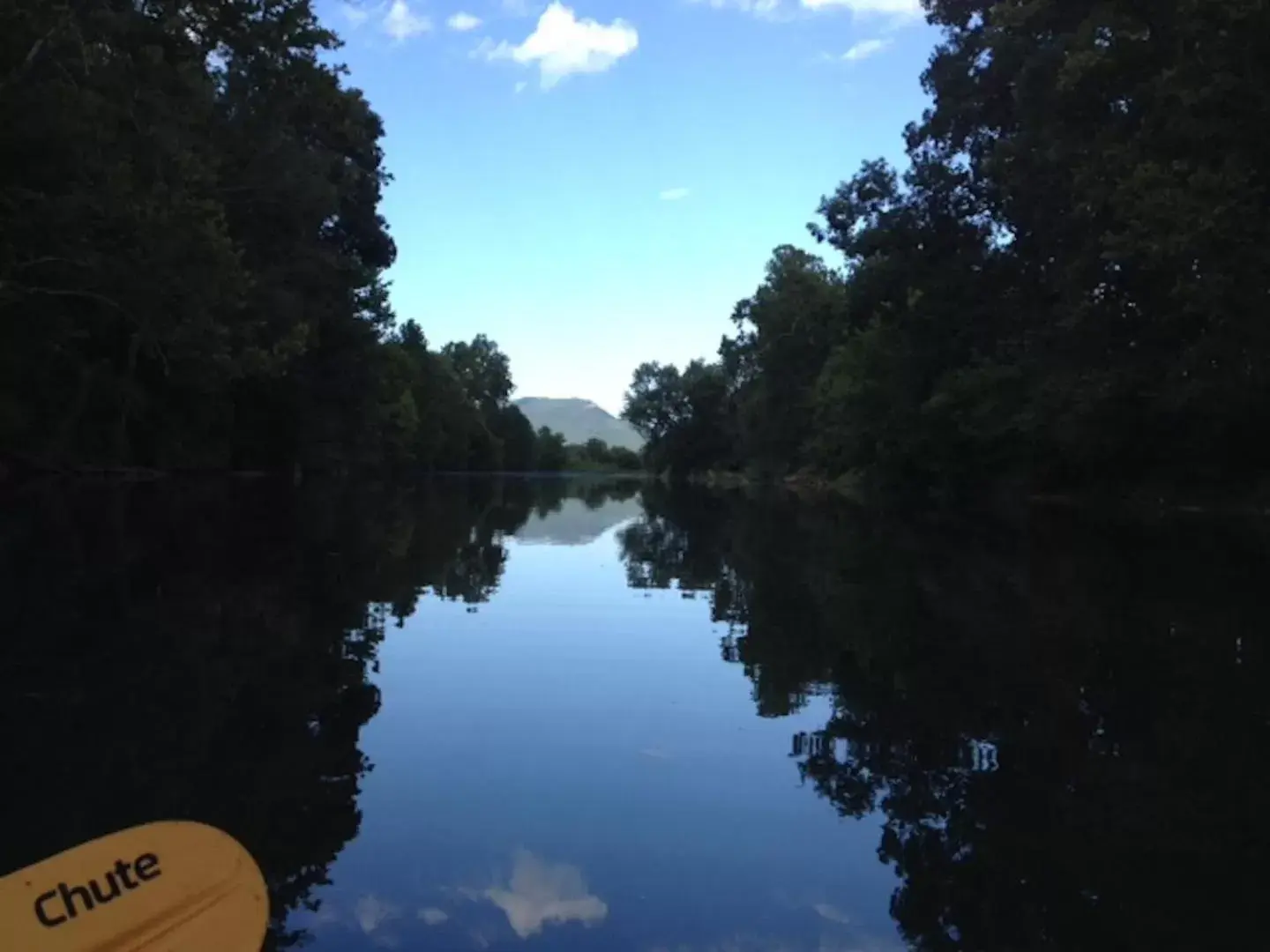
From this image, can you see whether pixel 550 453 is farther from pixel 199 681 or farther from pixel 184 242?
pixel 199 681

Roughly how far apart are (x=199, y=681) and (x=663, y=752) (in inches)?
104

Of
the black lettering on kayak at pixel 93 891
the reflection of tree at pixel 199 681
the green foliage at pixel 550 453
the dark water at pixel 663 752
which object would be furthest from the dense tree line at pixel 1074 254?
the green foliage at pixel 550 453

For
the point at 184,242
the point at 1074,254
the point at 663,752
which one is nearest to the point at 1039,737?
the point at 663,752

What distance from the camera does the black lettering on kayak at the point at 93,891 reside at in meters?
2.07

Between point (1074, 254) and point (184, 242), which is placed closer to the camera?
point (184, 242)

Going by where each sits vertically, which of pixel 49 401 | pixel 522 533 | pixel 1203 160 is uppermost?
Answer: pixel 1203 160

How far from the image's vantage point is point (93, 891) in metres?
2.15

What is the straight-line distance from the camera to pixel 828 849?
3.97 m

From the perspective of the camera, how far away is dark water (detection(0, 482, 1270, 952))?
3439 millimetres

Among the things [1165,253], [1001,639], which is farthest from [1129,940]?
[1165,253]

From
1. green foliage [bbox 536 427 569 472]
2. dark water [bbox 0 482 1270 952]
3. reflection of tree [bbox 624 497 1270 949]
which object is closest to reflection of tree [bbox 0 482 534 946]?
dark water [bbox 0 482 1270 952]

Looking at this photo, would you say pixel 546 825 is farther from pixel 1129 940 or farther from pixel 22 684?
pixel 22 684

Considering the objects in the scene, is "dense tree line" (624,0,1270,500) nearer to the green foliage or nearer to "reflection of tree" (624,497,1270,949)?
"reflection of tree" (624,497,1270,949)

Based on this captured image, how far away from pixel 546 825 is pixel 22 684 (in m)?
3.27
